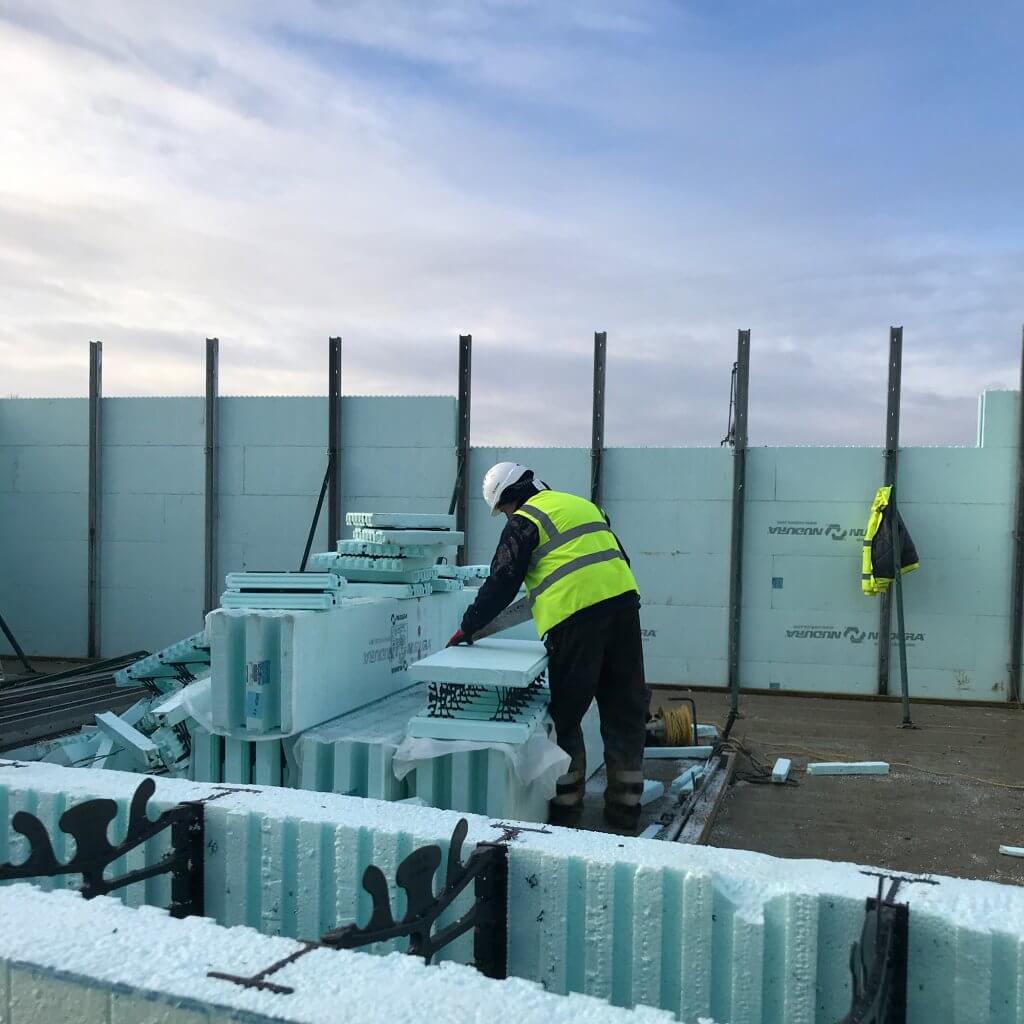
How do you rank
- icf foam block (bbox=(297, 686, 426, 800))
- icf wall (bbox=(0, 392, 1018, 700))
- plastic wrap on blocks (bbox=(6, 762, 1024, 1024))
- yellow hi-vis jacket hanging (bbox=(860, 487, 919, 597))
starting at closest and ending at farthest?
plastic wrap on blocks (bbox=(6, 762, 1024, 1024)) → icf foam block (bbox=(297, 686, 426, 800)) → yellow hi-vis jacket hanging (bbox=(860, 487, 919, 597)) → icf wall (bbox=(0, 392, 1018, 700))

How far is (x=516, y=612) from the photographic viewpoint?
17.2 ft

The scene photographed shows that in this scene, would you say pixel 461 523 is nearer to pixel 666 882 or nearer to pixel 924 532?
pixel 924 532

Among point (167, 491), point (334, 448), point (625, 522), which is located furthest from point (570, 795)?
point (167, 491)

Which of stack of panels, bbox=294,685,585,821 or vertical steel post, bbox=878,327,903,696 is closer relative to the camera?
stack of panels, bbox=294,685,585,821

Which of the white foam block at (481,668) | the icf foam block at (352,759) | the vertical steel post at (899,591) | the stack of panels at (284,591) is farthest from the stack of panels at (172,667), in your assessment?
the vertical steel post at (899,591)

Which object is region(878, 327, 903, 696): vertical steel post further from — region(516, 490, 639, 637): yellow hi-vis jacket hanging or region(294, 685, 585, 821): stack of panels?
region(294, 685, 585, 821): stack of panels

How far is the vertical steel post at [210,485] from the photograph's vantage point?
11.2 m

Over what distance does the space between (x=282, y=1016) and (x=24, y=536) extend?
11983mm

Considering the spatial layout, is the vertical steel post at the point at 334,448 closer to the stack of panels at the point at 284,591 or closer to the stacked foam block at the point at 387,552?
the stacked foam block at the point at 387,552

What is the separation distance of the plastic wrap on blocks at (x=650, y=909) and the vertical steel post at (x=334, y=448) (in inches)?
332

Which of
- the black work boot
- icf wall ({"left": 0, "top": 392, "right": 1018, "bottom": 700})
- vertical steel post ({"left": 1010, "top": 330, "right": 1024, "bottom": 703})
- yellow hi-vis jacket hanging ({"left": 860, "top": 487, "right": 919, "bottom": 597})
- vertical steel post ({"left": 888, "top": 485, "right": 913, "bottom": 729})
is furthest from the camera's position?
icf wall ({"left": 0, "top": 392, "right": 1018, "bottom": 700})

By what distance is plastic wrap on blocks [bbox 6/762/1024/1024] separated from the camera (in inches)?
77.7

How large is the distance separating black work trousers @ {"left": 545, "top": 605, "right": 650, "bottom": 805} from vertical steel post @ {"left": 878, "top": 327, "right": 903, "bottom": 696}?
18.8 feet

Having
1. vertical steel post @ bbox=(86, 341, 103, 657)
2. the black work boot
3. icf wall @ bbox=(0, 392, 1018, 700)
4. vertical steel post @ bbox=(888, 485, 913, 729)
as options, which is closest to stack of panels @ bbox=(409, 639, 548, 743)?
the black work boot
